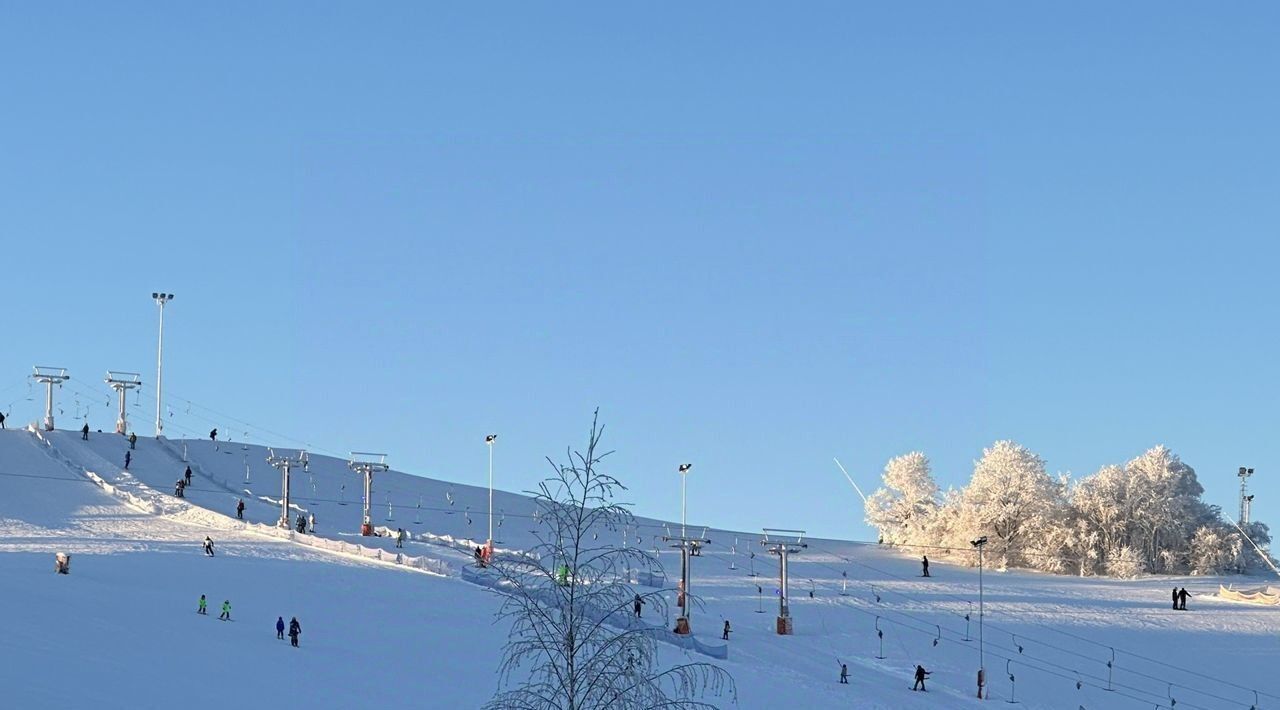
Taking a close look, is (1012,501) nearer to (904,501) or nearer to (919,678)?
(904,501)

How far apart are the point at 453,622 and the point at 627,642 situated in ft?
111

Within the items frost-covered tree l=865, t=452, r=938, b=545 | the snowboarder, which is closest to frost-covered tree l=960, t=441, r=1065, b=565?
frost-covered tree l=865, t=452, r=938, b=545

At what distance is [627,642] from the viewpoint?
68.6ft

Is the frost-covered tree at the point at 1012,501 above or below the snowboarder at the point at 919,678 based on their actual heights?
above

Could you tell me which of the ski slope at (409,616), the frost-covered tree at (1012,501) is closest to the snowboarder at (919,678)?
the ski slope at (409,616)

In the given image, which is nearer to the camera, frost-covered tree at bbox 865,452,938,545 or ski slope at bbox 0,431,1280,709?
ski slope at bbox 0,431,1280,709

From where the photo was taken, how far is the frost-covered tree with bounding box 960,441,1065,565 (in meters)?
85.5

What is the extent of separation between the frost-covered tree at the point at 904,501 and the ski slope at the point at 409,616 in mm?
2663

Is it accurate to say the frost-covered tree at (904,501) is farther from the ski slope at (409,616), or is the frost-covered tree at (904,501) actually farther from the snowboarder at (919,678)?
the snowboarder at (919,678)

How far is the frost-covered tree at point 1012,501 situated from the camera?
281 feet

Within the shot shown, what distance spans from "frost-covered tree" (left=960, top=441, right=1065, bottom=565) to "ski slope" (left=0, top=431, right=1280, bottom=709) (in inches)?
162

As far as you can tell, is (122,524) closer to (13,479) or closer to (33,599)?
(13,479)

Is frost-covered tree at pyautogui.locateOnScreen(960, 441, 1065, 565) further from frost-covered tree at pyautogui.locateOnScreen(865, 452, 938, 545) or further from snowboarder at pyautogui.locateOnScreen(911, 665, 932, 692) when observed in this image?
snowboarder at pyautogui.locateOnScreen(911, 665, 932, 692)

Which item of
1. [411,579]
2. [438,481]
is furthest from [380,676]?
[438,481]
